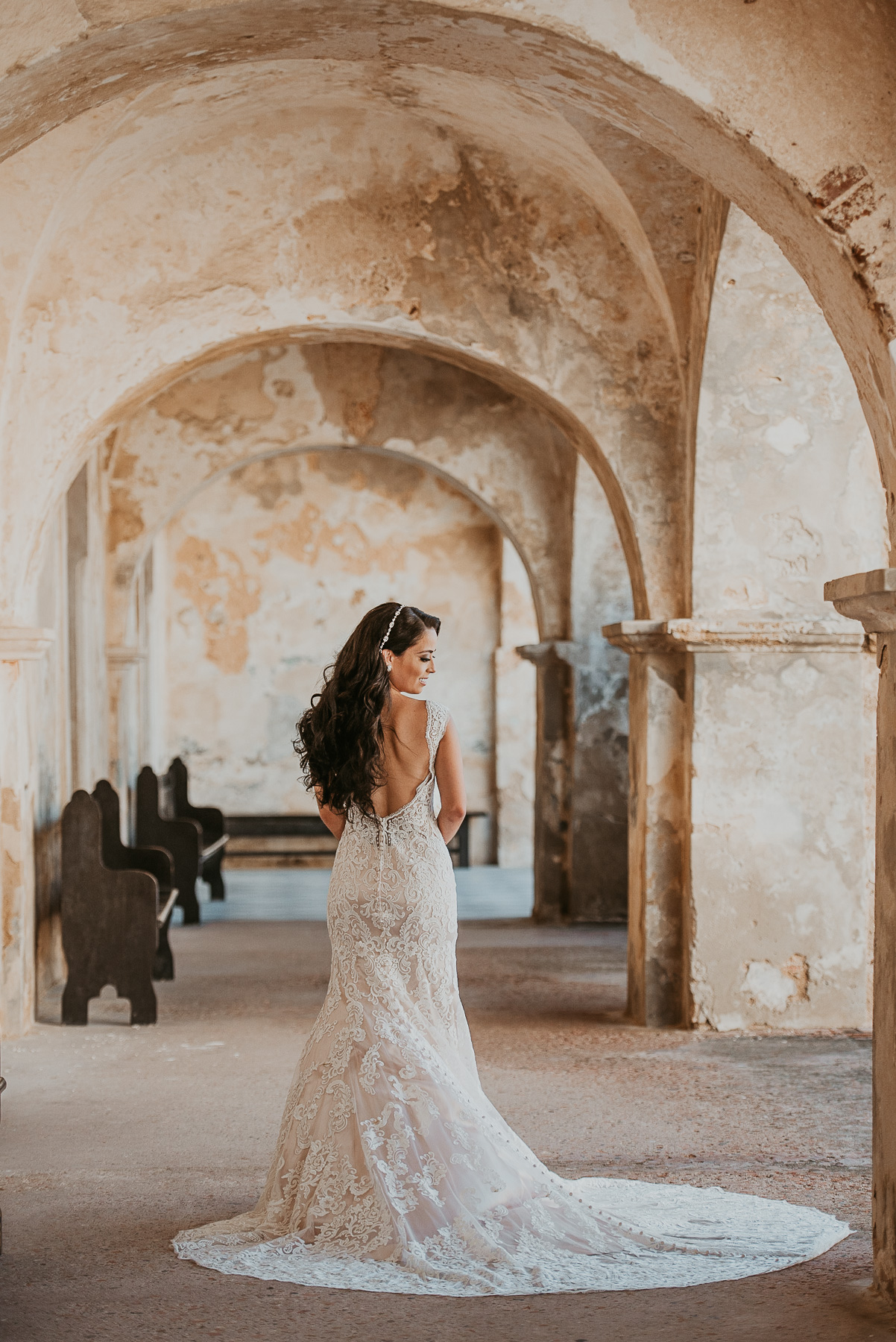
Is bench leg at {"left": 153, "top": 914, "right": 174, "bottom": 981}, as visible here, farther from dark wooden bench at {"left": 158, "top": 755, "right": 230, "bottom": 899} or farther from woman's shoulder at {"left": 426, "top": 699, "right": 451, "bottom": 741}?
woman's shoulder at {"left": 426, "top": 699, "right": 451, "bottom": 741}

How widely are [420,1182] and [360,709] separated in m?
1.25

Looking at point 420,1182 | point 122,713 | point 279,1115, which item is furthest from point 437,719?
point 122,713

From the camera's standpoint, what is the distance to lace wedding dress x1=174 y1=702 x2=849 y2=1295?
3.36 meters

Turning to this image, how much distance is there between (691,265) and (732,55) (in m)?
2.81

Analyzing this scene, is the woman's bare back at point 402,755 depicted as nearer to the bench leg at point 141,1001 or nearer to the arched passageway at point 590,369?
the arched passageway at point 590,369

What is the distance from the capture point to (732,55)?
10.9 feet

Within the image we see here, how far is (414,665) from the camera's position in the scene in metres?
3.81

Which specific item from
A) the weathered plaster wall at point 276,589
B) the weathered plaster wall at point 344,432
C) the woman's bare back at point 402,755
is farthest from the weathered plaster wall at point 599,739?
the woman's bare back at point 402,755

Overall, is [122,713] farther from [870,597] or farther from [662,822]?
[870,597]

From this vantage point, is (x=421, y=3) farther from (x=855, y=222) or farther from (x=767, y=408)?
(x=767, y=408)

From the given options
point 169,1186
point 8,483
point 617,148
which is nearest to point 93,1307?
point 169,1186

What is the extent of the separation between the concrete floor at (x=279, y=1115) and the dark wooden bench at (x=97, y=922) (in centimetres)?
19

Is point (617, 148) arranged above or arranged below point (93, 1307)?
above

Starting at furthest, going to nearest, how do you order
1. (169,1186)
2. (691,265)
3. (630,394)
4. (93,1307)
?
(630,394)
(691,265)
(169,1186)
(93,1307)
